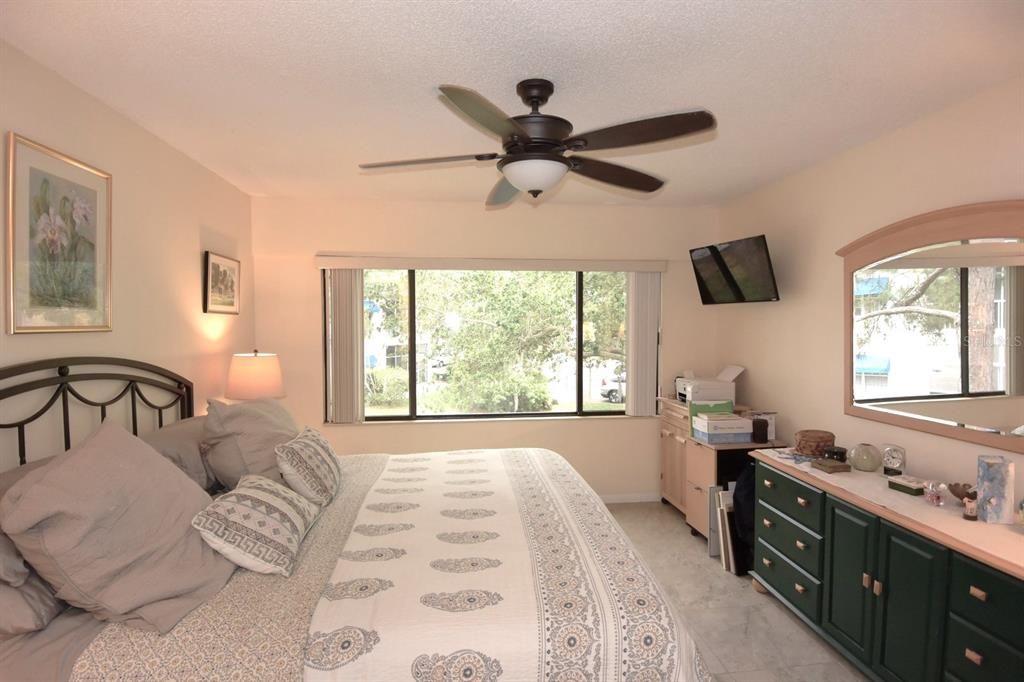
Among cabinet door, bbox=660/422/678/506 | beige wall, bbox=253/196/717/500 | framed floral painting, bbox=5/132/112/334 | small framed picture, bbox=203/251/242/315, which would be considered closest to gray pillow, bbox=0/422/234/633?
framed floral painting, bbox=5/132/112/334

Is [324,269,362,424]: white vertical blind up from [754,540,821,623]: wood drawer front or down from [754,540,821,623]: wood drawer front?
up

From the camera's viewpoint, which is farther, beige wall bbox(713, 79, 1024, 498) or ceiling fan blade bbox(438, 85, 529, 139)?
beige wall bbox(713, 79, 1024, 498)

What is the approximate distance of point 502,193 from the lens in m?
2.55

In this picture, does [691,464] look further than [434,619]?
Yes

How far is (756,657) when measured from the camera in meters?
2.57

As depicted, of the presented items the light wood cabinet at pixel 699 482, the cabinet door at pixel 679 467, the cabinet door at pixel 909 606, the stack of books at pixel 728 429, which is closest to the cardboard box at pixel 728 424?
the stack of books at pixel 728 429

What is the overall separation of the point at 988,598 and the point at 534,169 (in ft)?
6.84

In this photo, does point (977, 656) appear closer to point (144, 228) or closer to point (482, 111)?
point (482, 111)

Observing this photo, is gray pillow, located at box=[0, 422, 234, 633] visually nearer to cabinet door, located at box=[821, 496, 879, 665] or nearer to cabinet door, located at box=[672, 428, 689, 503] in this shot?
cabinet door, located at box=[821, 496, 879, 665]

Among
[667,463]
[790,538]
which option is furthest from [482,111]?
[667,463]

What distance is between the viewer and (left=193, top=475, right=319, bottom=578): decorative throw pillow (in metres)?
1.78

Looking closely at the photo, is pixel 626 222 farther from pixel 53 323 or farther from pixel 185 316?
pixel 53 323

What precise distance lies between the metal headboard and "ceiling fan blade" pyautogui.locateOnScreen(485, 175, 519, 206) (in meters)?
1.85

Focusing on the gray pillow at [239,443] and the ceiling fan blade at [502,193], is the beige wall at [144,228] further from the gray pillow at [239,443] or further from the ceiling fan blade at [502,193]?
the ceiling fan blade at [502,193]
